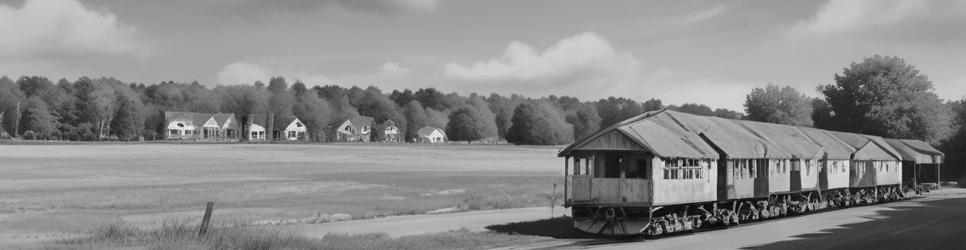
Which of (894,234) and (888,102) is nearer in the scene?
(894,234)

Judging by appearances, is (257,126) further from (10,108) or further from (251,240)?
(251,240)

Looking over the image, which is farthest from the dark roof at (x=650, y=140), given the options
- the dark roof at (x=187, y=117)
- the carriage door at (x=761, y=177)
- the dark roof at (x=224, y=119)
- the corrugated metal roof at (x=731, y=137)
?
the dark roof at (x=224, y=119)

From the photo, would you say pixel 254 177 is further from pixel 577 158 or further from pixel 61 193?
pixel 577 158

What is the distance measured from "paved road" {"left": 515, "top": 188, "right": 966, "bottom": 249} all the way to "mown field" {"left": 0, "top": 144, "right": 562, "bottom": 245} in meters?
15.6

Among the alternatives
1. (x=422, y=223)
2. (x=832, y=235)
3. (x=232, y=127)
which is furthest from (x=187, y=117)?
(x=832, y=235)

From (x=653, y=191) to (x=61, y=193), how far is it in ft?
114

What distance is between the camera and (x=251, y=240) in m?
22.6

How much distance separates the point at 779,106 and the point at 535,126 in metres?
57.5

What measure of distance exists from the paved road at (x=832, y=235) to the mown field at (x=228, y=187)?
1560cm

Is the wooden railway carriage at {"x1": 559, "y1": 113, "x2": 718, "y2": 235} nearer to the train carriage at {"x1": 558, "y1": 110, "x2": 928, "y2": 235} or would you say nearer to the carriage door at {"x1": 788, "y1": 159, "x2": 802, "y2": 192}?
the train carriage at {"x1": 558, "y1": 110, "x2": 928, "y2": 235}

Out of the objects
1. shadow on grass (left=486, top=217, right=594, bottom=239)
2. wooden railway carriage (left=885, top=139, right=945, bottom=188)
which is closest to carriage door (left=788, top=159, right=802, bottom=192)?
shadow on grass (left=486, top=217, right=594, bottom=239)

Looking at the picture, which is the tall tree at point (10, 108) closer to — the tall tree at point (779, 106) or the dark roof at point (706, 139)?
the tall tree at point (779, 106)

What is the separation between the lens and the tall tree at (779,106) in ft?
386

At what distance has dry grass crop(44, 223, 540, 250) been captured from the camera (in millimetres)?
21719
